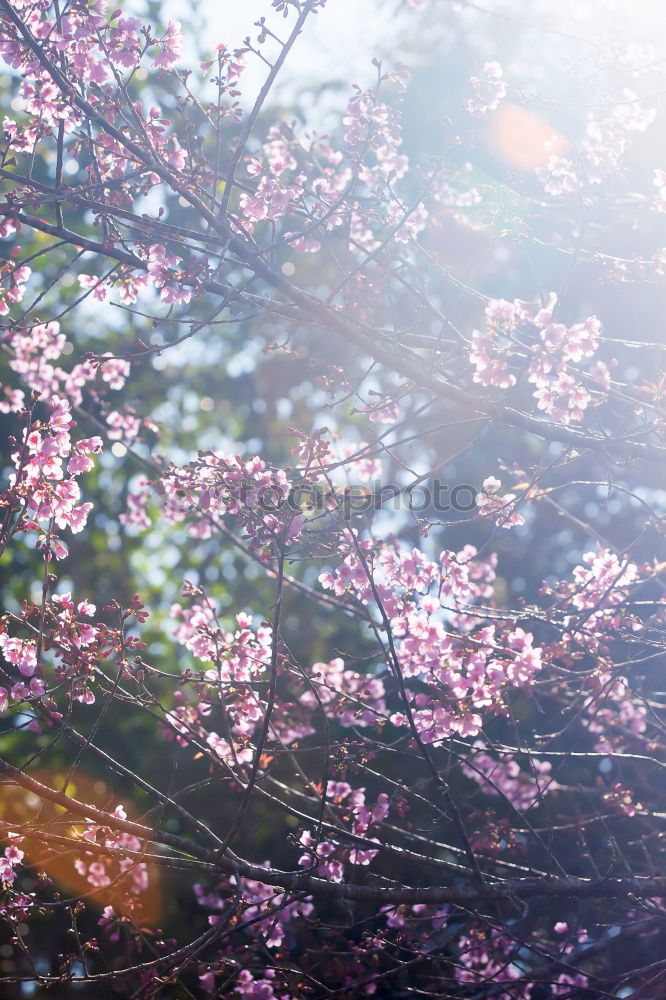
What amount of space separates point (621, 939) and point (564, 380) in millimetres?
2979

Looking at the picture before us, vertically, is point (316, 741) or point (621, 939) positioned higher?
point (316, 741)

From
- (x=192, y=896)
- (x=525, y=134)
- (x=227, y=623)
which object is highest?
(x=525, y=134)

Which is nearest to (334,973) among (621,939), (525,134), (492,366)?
(621,939)

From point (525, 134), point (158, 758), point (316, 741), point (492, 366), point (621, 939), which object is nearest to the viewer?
point (492, 366)

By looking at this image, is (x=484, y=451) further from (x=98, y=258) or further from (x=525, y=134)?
(x=98, y=258)

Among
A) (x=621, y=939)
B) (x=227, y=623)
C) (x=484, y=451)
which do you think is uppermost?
(x=484, y=451)

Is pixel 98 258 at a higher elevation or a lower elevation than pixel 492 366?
higher

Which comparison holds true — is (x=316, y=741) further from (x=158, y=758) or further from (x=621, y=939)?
(x=621, y=939)

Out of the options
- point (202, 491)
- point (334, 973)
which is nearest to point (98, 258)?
point (202, 491)

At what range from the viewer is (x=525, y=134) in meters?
10.0

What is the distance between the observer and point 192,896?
9.95 meters

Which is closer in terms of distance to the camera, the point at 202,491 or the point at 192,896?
the point at 202,491

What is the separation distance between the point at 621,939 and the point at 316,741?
507 centimetres

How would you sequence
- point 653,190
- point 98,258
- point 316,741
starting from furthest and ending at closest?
point 98,258
point 316,741
point 653,190
